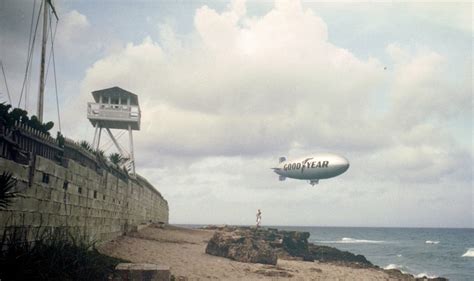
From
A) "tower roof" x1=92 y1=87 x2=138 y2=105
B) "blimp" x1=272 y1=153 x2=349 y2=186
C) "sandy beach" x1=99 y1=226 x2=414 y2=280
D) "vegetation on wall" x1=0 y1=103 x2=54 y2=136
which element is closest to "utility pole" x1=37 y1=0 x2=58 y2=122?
"vegetation on wall" x1=0 y1=103 x2=54 y2=136

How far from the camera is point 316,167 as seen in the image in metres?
37.9

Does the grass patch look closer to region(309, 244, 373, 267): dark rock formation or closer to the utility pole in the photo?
the utility pole

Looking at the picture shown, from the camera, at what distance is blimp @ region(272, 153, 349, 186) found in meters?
36.7

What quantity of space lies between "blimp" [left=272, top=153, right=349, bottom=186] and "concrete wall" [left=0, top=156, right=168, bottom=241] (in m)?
22.2

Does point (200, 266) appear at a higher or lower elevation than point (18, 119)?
lower

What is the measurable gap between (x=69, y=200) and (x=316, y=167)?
2989 cm

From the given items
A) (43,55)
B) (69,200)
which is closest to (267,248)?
(69,200)

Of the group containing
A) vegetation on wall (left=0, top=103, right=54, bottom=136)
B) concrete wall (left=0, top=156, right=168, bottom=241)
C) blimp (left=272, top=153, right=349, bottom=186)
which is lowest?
concrete wall (left=0, top=156, right=168, bottom=241)

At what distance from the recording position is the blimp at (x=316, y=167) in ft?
120

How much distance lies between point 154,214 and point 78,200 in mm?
23347

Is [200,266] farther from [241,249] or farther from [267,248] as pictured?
[267,248]

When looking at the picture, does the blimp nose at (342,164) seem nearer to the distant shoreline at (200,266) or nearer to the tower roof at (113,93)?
the distant shoreline at (200,266)

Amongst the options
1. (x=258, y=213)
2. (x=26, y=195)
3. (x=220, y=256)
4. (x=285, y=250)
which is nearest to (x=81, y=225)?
(x=26, y=195)

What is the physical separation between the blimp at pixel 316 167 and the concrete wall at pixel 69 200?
72.8ft
